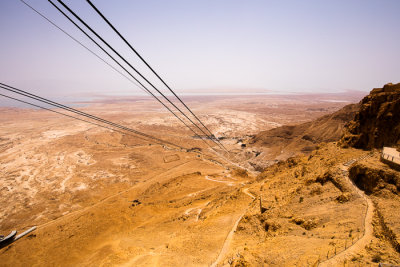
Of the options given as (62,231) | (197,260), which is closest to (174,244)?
(197,260)

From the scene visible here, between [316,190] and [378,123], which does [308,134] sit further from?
[316,190]

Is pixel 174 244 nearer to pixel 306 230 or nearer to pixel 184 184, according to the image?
pixel 306 230

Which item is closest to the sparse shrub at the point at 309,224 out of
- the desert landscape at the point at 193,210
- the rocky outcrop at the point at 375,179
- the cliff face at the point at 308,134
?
the desert landscape at the point at 193,210

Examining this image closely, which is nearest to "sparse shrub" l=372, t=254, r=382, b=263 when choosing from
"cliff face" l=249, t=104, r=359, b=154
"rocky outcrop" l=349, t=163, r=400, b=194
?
"rocky outcrop" l=349, t=163, r=400, b=194

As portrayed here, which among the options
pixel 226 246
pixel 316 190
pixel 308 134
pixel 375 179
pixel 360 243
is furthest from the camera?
pixel 308 134

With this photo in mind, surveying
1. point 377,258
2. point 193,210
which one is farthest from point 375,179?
point 193,210

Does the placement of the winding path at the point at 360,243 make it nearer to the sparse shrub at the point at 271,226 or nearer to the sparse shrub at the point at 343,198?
the sparse shrub at the point at 343,198
